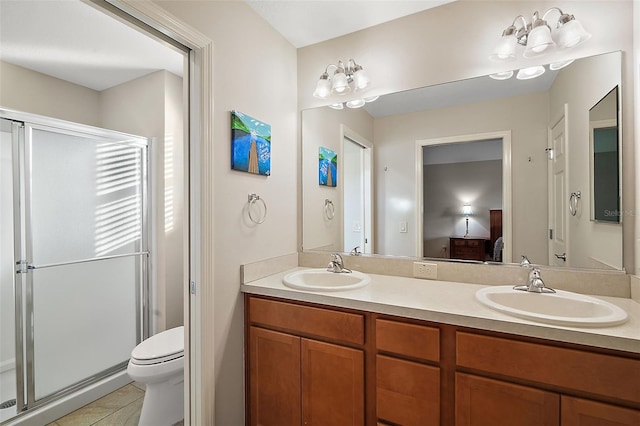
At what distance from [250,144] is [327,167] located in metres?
0.62

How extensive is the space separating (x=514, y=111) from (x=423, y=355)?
1.33 m

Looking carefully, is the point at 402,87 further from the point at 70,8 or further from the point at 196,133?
the point at 70,8

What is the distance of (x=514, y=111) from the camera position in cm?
156

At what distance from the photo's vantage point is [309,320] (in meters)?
1.42

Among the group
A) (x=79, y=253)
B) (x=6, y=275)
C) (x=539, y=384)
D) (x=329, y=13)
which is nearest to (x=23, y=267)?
(x=6, y=275)

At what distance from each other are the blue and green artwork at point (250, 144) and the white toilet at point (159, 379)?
3.93 ft

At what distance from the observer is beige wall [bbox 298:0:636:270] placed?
1.30 metres

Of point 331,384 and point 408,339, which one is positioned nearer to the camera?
point 408,339

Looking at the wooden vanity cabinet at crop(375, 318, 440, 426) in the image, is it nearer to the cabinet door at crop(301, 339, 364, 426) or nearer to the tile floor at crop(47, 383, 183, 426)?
the cabinet door at crop(301, 339, 364, 426)

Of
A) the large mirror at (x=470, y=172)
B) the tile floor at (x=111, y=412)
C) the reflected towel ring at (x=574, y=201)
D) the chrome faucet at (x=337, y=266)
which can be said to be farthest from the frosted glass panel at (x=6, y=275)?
the reflected towel ring at (x=574, y=201)

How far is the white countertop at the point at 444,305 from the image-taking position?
952mm

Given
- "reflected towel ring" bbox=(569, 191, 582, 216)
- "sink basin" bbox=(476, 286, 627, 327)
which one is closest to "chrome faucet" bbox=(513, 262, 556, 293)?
"sink basin" bbox=(476, 286, 627, 327)

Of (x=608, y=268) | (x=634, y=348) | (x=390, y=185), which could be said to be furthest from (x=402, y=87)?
(x=634, y=348)

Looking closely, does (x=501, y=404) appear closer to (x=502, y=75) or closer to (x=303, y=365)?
(x=303, y=365)
